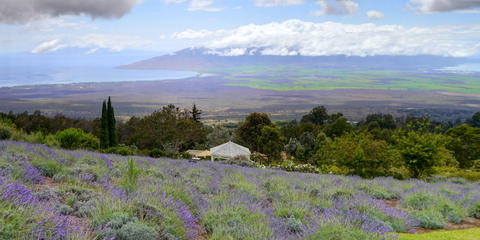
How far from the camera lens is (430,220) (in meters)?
6.35

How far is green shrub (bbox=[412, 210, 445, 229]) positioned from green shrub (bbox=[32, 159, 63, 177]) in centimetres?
760

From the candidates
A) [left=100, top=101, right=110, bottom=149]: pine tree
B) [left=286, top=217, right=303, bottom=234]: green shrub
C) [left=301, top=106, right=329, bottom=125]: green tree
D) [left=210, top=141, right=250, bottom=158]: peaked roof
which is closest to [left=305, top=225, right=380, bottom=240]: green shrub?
[left=286, top=217, right=303, bottom=234]: green shrub

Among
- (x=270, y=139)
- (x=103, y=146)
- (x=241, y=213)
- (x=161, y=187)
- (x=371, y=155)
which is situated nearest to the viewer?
(x=241, y=213)

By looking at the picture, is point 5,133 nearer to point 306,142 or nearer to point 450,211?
point 450,211

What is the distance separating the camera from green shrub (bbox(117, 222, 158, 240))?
138 inches

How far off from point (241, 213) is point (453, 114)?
16015 cm

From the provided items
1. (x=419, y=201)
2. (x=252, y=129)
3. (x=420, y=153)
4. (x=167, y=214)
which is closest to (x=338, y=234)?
→ (x=167, y=214)

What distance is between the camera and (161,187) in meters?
5.50

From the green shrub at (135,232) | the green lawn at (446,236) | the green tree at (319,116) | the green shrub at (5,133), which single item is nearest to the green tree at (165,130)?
the green shrub at (5,133)

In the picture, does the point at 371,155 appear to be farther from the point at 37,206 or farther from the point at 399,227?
the point at 37,206

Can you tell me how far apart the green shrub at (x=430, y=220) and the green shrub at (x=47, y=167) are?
24.9 feet

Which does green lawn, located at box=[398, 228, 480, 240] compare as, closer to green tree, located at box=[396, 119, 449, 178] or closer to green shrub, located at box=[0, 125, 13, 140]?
green tree, located at box=[396, 119, 449, 178]

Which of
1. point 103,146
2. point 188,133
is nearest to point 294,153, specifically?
point 188,133

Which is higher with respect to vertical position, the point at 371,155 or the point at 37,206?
the point at 37,206
